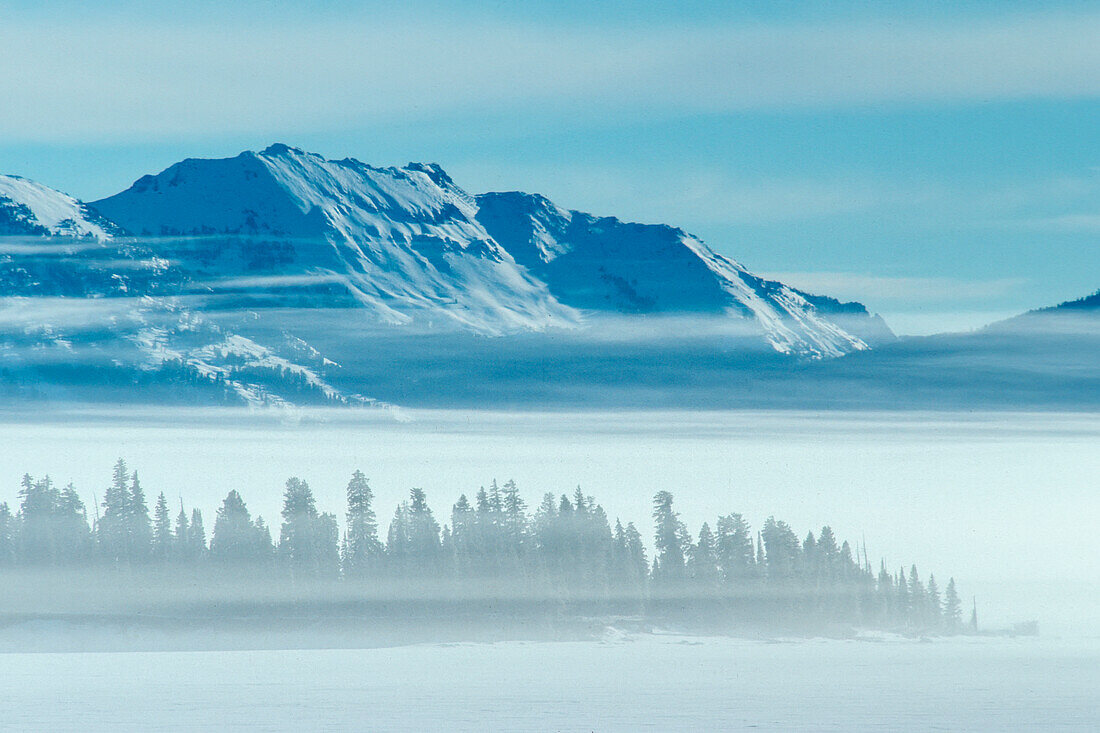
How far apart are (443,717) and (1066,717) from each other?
4252 centimetres

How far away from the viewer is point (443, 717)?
373 feet

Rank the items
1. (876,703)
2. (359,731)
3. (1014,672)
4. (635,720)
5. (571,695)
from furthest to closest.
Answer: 1. (1014,672)
2. (571,695)
3. (876,703)
4. (635,720)
5. (359,731)

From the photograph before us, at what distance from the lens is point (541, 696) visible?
13575 centimetres

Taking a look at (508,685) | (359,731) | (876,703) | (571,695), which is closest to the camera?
(359,731)

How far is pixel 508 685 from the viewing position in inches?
5876

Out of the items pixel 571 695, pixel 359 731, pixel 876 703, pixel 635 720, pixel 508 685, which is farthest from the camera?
pixel 508 685

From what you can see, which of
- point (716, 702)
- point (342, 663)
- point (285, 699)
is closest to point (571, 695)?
point (716, 702)

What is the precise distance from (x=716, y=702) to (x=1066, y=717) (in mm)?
25393

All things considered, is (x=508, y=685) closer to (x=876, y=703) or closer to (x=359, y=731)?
(x=876, y=703)

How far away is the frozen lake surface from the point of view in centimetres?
10925

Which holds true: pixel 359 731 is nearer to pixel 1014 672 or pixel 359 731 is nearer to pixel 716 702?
pixel 716 702

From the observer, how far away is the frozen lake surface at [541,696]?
4301 inches

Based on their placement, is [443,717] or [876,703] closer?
[443,717]

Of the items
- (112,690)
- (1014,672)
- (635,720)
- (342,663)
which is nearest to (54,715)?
(112,690)
